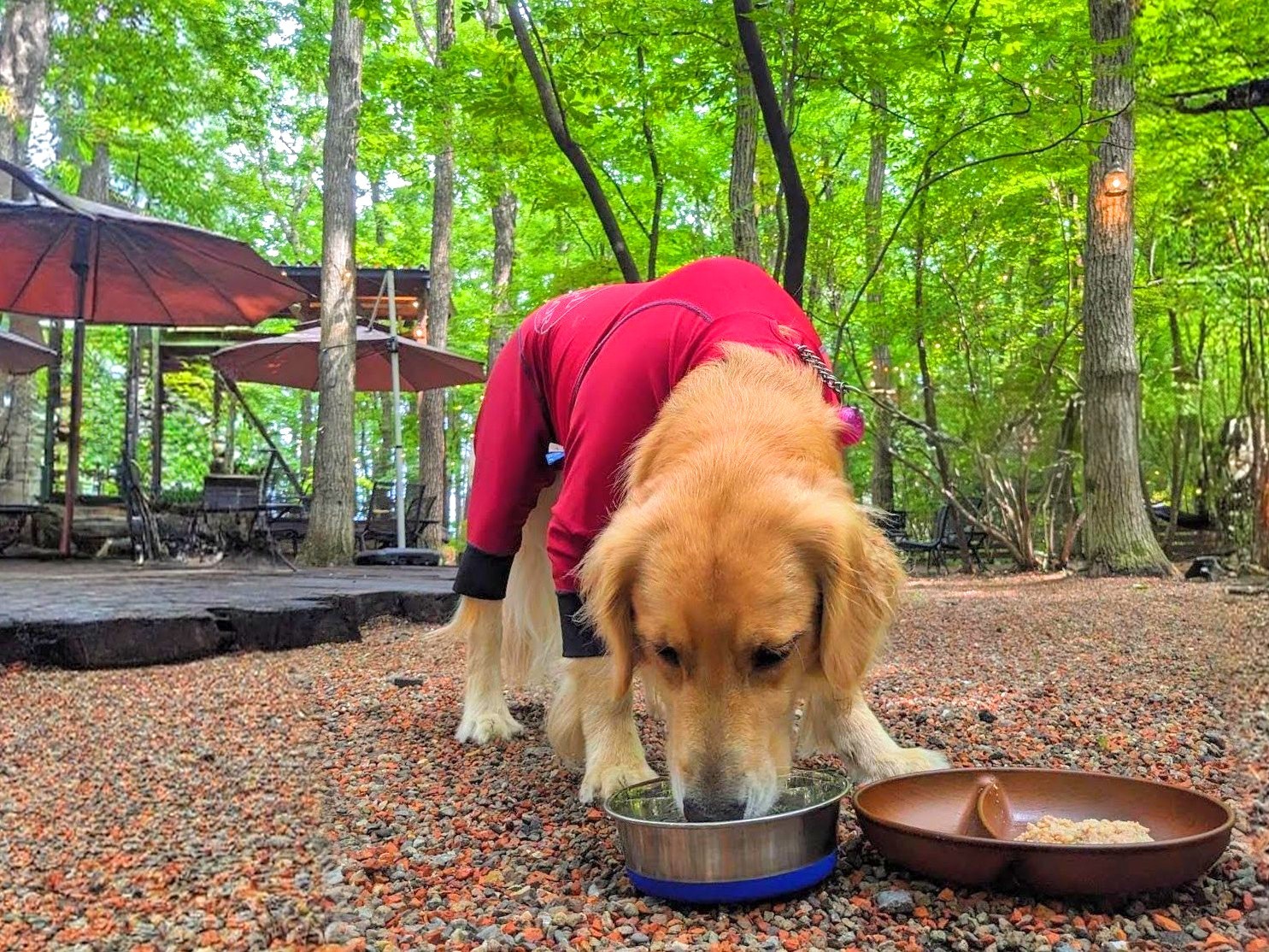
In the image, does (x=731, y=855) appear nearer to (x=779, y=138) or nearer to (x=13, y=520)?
(x=779, y=138)

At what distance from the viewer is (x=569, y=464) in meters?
2.86

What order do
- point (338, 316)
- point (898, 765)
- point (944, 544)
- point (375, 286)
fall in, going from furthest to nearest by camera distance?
point (375, 286), point (944, 544), point (338, 316), point (898, 765)

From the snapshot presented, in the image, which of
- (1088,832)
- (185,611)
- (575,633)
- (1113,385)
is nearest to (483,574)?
(575,633)

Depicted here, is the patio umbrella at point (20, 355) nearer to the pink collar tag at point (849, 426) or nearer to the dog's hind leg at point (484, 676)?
the dog's hind leg at point (484, 676)

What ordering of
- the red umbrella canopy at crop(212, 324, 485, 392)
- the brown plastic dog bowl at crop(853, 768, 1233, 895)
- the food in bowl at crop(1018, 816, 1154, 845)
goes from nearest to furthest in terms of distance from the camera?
the brown plastic dog bowl at crop(853, 768, 1233, 895)
the food in bowl at crop(1018, 816, 1154, 845)
the red umbrella canopy at crop(212, 324, 485, 392)

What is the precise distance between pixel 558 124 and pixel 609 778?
4760 millimetres

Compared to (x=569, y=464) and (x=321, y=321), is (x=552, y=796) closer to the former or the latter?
(x=569, y=464)

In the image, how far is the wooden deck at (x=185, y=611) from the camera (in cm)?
502

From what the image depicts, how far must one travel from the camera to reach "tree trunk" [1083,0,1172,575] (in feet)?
31.2

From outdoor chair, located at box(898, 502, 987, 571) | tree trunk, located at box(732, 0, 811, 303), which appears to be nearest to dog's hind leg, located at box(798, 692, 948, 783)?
tree trunk, located at box(732, 0, 811, 303)

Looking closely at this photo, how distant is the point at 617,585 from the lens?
249cm

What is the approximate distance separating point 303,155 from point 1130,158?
22.2 meters

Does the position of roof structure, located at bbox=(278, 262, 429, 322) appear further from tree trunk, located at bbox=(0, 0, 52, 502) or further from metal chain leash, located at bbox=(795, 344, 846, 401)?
metal chain leash, located at bbox=(795, 344, 846, 401)

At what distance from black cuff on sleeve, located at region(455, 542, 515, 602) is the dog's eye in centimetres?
156
